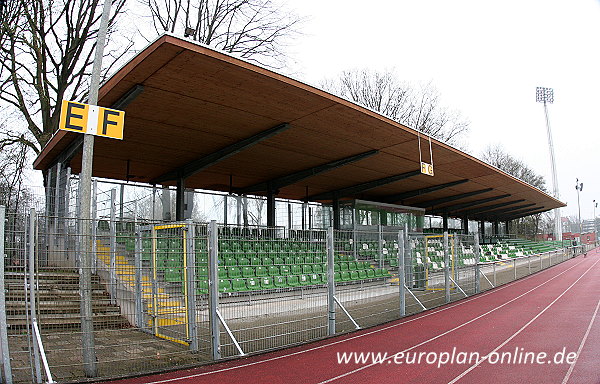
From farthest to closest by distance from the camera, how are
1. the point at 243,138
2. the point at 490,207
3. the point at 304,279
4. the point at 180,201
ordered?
1. the point at 490,207
2. the point at 180,201
3. the point at 243,138
4. the point at 304,279

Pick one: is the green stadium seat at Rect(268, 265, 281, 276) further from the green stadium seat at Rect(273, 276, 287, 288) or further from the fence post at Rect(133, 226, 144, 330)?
the fence post at Rect(133, 226, 144, 330)

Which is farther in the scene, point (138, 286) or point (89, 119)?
point (138, 286)

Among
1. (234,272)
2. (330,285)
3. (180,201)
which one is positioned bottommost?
(330,285)

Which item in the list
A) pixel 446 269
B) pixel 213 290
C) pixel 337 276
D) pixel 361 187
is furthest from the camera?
pixel 361 187

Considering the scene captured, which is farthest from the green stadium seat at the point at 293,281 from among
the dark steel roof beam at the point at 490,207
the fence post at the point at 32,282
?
the dark steel roof beam at the point at 490,207

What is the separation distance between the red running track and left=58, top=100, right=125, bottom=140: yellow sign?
375 cm

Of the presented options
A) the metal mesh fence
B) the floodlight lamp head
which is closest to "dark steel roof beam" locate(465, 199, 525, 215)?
the metal mesh fence

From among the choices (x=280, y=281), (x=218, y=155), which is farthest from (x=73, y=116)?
(x=218, y=155)

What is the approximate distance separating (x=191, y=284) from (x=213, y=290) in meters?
0.41

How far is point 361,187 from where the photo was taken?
A: 81.2 feet

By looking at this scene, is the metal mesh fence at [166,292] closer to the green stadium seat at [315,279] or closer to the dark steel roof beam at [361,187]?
the green stadium seat at [315,279]

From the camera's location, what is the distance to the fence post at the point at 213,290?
7.67 m

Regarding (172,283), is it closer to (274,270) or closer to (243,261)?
(243,261)

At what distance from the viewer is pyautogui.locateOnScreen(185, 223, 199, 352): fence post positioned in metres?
7.95
